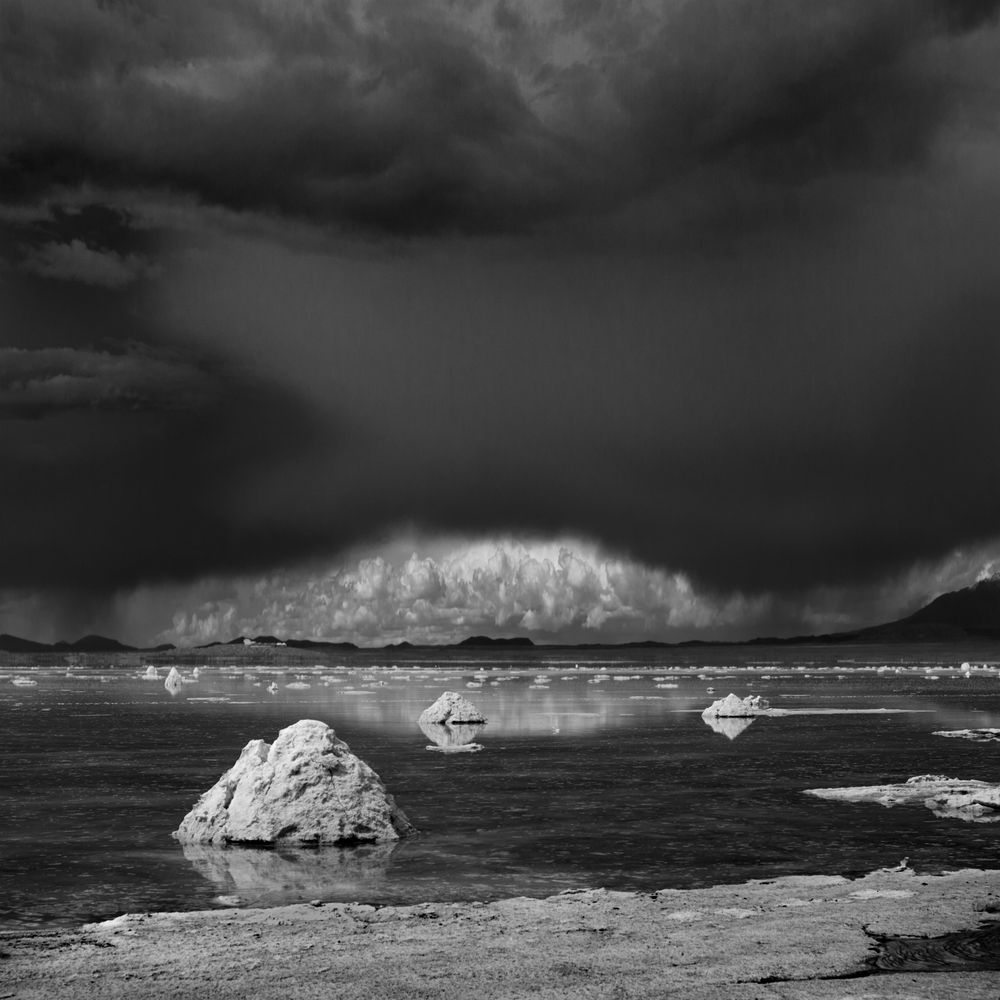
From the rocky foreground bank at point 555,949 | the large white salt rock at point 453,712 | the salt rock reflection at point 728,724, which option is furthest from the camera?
the large white salt rock at point 453,712

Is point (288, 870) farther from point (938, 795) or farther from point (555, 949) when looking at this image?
point (938, 795)

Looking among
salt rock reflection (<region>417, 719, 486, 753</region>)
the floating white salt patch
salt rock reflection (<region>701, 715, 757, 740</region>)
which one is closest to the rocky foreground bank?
salt rock reflection (<region>417, 719, 486, 753</region>)

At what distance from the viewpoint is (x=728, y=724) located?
54.4 m

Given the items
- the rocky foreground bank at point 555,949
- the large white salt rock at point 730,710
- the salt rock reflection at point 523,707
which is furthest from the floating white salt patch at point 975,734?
the rocky foreground bank at point 555,949

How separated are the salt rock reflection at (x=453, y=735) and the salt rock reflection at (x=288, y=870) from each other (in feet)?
61.8

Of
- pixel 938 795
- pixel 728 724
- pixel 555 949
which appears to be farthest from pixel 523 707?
pixel 555 949

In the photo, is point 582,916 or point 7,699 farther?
point 7,699

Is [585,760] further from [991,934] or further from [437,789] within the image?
[991,934]

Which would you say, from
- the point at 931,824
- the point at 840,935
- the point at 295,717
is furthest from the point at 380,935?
the point at 295,717

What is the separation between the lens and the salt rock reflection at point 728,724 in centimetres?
4928

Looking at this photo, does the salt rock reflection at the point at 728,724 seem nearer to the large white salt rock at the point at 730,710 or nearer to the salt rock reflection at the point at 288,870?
the large white salt rock at the point at 730,710

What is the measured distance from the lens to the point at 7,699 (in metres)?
84.9

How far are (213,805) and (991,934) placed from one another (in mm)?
14627

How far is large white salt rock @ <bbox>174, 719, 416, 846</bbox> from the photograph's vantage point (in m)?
21.6
